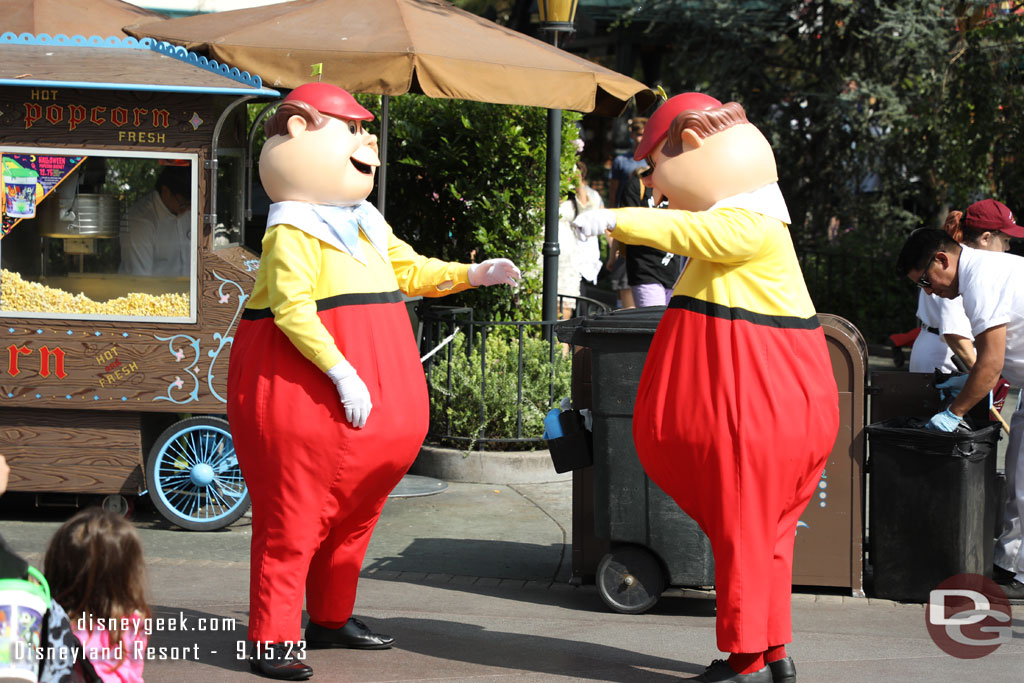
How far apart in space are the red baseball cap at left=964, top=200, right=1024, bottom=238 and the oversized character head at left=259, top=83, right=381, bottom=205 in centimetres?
296

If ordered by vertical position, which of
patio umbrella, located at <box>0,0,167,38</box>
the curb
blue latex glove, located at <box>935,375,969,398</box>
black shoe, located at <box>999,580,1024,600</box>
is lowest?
black shoe, located at <box>999,580,1024,600</box>

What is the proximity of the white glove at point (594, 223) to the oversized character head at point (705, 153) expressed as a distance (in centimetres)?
41

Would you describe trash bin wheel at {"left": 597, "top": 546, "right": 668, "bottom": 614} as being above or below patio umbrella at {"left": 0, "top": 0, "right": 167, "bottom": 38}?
below

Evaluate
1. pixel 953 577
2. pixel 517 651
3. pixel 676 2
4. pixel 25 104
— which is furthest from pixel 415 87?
Answer: pixel 676 2

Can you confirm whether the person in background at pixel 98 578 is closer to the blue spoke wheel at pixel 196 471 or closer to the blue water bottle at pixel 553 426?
the blue water bottle at pixel 553 426

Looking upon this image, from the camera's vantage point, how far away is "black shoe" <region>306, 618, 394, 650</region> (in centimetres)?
470

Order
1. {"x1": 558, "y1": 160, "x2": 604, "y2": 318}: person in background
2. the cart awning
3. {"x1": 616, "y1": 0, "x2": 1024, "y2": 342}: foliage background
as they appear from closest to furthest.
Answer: the cart awning
{"x1": 558, "y1": 160, "x2": 604, "y2": 318}: person in background
{"x1": 616, "y1": 0, "x2": 1024, "y2": 342}: foliage background

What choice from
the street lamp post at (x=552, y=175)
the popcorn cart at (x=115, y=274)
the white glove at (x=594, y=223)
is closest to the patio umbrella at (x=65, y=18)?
the popcorn cart at (x=115, y=274)

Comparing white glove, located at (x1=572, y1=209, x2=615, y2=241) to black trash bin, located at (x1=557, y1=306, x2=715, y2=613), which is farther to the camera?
black trash bin, located at (x1=557, y1=306, x2=715, y2=613)

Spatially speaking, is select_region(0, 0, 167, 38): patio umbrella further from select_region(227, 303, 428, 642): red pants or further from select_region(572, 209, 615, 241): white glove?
select_region(572, 209, 615, 241): white glove

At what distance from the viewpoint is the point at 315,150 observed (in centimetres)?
425

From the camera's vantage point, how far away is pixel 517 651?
15.7ft

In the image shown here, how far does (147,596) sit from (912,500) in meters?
3.29

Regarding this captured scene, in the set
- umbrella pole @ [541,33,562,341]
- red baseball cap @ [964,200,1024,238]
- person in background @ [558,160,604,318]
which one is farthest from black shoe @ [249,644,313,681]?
person in background @ [558,160,604,318]
